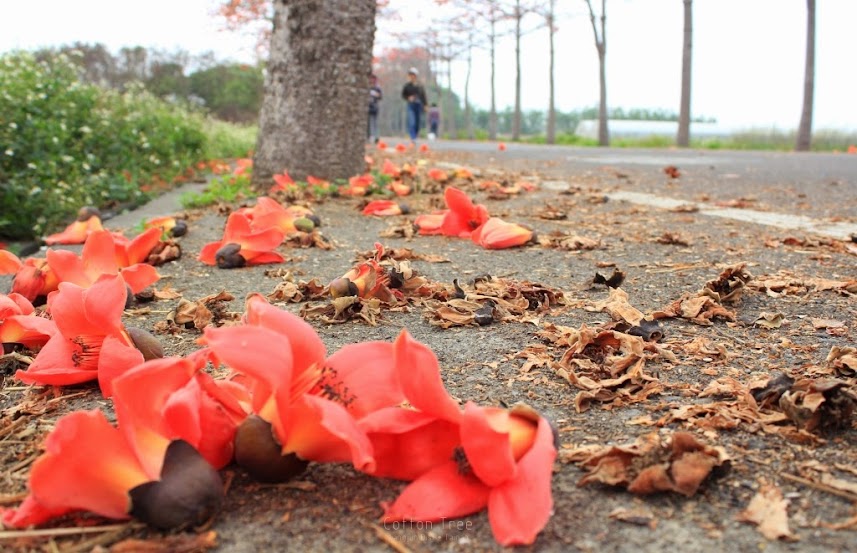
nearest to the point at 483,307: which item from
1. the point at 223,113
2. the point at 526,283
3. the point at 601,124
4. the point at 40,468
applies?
the point at 526,283

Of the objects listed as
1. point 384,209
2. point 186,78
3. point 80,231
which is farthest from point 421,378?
point 186,78

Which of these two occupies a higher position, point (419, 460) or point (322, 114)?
point (322, 114)

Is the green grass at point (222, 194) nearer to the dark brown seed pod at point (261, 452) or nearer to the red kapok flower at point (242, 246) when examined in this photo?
the red kapok flower at point (242, 246)

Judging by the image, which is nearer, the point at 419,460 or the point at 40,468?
the point at 40,468

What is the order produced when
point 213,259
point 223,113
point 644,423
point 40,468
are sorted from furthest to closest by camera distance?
point 223,113, point 213,259, point 644,423, point 40,468

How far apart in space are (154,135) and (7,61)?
219 centimetres

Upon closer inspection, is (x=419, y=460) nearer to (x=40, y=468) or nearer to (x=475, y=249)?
(x=40, y=468)

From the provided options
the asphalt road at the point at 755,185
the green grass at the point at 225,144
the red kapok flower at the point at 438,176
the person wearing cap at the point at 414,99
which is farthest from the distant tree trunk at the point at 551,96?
the red kapok flower at the point at 438,176

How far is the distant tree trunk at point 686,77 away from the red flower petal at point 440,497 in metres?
19.8

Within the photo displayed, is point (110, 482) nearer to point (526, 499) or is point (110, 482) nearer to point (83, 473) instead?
point (83, 473)

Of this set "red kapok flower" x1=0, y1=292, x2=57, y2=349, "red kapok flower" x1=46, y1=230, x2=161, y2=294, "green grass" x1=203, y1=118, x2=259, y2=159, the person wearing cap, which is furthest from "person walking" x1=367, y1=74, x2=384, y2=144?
"red kapok flower" x1=0, y1=292, x2=57, y2=349

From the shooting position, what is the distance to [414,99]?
737 inches

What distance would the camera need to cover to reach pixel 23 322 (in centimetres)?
165

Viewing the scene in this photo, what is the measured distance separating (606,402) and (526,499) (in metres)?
0.54
